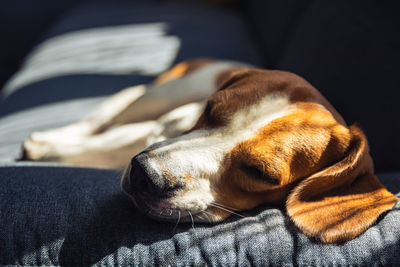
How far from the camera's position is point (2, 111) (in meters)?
2.37

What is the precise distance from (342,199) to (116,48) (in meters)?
2.54

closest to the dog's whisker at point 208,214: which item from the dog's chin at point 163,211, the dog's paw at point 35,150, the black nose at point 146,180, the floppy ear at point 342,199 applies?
the dog's chin at point 163,211

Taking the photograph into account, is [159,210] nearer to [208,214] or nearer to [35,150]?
[208,214]

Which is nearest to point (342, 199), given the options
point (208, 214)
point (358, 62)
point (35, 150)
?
point (208, 214)

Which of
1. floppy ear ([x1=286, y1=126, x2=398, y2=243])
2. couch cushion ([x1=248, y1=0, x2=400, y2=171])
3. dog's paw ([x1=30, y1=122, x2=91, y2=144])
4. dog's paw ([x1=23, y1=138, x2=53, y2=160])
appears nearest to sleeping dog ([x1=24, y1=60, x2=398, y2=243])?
floppy ear ([x1=286, y1=126, x2=398, y2=243])

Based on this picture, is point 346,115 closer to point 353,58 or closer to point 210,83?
point 353,58

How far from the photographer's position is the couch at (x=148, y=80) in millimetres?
1124

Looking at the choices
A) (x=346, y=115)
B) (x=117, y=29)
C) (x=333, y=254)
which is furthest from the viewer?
(x=117, y=29)

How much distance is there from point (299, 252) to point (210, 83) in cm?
136

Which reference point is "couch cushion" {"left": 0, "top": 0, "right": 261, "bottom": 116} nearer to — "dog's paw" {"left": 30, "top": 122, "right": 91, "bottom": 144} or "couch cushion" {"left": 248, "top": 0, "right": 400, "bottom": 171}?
"dog's paw" {"left": 30, "top": 122, "right": 91, "bottom": 144}

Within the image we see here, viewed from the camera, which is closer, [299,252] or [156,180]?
[299,252]

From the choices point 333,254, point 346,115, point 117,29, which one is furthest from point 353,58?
point 117,29

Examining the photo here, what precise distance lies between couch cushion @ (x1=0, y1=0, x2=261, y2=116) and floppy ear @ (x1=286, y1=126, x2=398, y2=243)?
1.73m

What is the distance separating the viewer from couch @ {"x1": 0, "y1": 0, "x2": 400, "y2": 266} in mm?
1124
